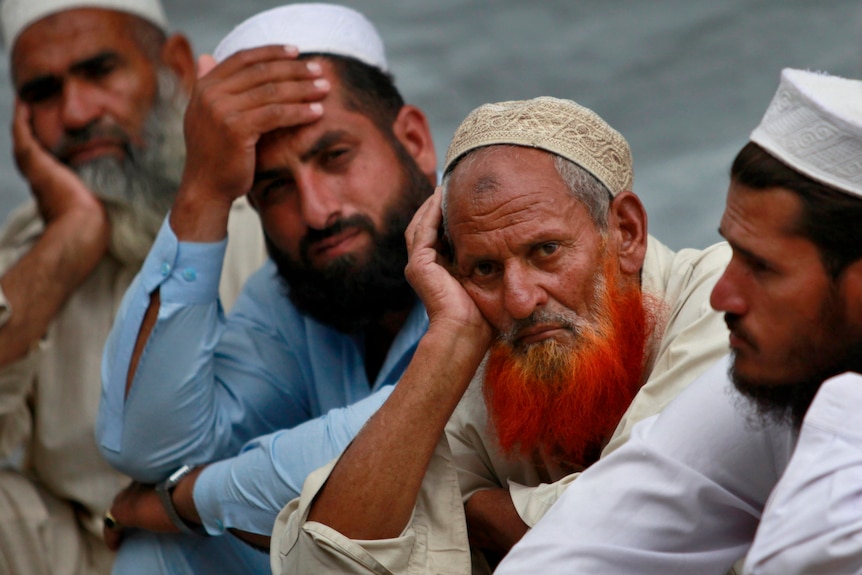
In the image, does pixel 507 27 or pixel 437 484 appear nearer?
pixel 437 484

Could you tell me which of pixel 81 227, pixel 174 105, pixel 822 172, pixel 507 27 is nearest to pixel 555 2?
pixel 507 27

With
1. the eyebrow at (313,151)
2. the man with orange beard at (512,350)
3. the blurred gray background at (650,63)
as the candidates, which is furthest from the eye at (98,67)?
the man with orange beard at (512,350)

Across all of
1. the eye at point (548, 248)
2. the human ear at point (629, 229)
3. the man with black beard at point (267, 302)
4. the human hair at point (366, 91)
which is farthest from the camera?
the human hair at point (366, 91)

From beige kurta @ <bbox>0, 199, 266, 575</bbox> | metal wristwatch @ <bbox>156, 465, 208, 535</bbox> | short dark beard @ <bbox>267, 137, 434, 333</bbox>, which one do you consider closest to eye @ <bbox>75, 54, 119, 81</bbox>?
beige kurta @ <bbox>0, 199, 266, 575</bbox>

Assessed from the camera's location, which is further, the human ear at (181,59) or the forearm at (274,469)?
the human ear at (181,59)

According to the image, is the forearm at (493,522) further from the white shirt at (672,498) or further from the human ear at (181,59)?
the human ear at (181,59)

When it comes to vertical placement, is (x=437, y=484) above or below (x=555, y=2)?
below

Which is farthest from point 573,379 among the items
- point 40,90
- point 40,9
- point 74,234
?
point 40,9

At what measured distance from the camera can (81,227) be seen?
5.50m

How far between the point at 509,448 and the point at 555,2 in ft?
10.7

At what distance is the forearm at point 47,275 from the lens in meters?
5.18

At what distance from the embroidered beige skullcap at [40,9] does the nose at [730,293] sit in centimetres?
418

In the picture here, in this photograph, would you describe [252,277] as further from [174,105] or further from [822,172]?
[822,172]

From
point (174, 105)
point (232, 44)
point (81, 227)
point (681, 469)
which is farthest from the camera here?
point (174, 105)
